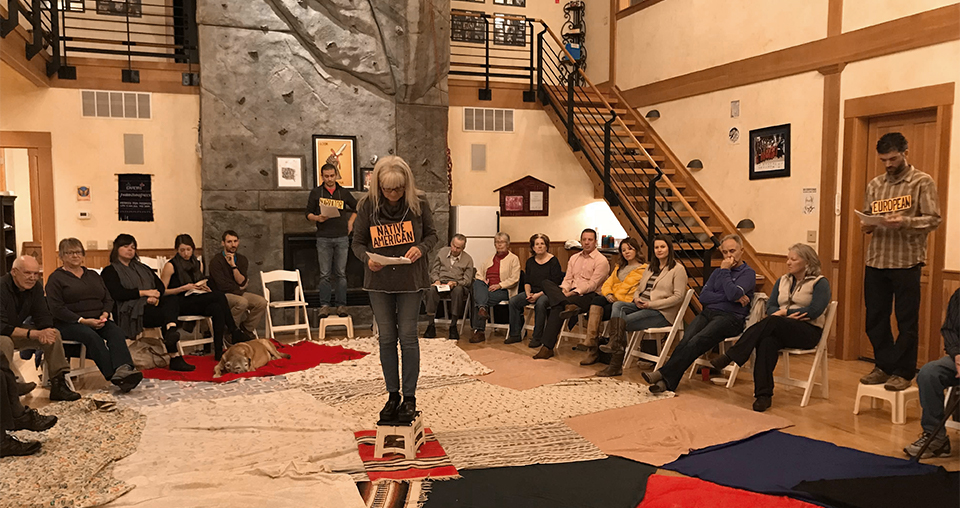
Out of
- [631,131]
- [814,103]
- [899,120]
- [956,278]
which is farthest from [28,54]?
[956,278]

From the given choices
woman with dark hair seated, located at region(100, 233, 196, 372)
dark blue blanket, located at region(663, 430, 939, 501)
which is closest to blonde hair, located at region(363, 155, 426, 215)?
dark blue blanket, located at region(663, 430, 939, 501)

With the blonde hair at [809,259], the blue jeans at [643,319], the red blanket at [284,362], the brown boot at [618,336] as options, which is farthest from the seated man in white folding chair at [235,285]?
the blonde hair at [809,259]

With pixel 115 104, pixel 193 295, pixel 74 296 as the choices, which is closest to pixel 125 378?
pixel 74 296

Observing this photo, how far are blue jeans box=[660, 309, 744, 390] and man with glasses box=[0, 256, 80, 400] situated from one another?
163 inches

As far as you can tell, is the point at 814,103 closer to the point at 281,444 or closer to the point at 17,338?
the point at 281,444

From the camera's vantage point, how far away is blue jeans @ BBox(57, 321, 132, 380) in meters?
4.78

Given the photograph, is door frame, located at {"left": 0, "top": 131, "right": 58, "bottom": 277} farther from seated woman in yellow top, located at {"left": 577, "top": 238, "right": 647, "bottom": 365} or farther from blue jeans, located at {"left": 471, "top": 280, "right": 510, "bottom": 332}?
seated woman in yellow top, located at {"left": 577, "top": 238, "right": 647, "bottom": 365}

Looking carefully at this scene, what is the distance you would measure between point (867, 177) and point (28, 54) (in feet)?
25.9

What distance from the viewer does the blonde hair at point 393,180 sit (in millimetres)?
3422

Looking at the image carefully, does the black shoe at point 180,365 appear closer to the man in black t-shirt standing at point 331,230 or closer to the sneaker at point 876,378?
the man in black t-shirt standing at point 331,230

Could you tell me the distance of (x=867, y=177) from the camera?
5.99 m

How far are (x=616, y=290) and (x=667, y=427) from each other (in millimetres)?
Answer: 2063

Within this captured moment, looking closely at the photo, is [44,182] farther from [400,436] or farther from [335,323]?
[400,436]

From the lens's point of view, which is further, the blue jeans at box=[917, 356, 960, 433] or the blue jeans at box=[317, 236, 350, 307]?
the blue jeans at box=[317, 236, 350, 307]
